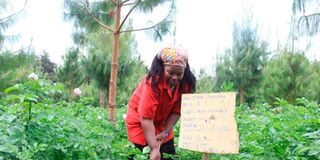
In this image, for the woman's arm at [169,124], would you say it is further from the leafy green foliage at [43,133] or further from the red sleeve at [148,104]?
the leafy green foliage at [43,133]

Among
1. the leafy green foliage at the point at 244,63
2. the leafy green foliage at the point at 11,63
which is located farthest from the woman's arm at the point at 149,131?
the leafy green foliage at the point at 244,63

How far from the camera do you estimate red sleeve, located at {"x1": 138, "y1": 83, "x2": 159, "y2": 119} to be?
2010 millimetres

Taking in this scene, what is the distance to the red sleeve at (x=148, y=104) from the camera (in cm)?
201

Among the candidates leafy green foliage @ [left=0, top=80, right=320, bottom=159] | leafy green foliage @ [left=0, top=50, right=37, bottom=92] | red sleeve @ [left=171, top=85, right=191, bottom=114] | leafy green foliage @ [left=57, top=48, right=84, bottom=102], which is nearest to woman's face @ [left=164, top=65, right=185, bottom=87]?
red sleeve @ [left=171, top=85, right=191, bottom=114]

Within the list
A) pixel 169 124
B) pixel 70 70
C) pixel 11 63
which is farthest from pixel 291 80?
pixel 169 124

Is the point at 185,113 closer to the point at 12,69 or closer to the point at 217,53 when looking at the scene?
the point at 12,69

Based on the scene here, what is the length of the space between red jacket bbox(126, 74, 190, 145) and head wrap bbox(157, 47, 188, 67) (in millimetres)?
137

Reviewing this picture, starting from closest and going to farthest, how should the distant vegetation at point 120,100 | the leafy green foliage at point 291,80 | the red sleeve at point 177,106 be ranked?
the distant vegetation at point 120,100 < the red sleeve at point 177,106 < the leafy green foliage at point 291,80

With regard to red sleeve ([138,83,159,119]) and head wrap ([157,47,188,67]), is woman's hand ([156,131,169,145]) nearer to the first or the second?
red sleeve ([138,83,159,119])

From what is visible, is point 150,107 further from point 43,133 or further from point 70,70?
point 70,70

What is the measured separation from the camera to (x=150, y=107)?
2.01 m

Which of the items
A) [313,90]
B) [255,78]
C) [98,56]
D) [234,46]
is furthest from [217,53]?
[98,56]

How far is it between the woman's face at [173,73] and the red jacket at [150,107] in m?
0.05

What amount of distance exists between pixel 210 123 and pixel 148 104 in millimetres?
360
